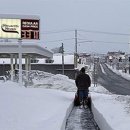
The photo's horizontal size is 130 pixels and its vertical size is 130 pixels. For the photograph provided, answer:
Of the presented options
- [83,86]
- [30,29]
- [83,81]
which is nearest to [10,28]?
[30,29]

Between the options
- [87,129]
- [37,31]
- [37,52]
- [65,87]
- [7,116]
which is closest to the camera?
[7,116]

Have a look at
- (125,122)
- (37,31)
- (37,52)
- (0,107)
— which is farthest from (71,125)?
(37,52)

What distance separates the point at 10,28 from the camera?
3297cm

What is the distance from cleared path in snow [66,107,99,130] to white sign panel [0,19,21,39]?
1172 centimetres

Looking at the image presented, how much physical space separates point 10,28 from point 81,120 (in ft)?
55.9

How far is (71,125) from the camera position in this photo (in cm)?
1555

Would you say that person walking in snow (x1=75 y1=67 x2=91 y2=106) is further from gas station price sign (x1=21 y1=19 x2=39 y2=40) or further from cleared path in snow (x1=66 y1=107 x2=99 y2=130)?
gas station price sign (x1=21 y1=19 x2=39 y2=40)

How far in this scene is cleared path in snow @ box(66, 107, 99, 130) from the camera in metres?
15.2

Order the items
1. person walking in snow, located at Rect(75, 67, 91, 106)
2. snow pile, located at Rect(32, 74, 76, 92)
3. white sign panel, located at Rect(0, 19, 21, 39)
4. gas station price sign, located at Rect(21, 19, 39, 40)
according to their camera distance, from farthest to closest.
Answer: snow pile, located at Rect(32, 74, 76, 92) → white sign panel, located at Rect(0, 19, 21, 39) → gas station price sign, located at Rect(21, 19, 39, 40) → person walking in snow, located at Rect(75, 67, 91, 106)

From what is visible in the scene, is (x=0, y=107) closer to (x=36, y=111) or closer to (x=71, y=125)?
(x=36, y=111)

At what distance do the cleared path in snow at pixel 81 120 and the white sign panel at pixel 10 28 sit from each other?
1172cm

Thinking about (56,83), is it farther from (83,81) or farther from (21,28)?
(83,81)

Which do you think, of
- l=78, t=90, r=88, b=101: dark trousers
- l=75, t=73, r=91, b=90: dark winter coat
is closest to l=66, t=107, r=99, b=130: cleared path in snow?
l=78, t=90, r=88, b=101: dark trousers

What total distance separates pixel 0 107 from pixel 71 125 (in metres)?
4.70
